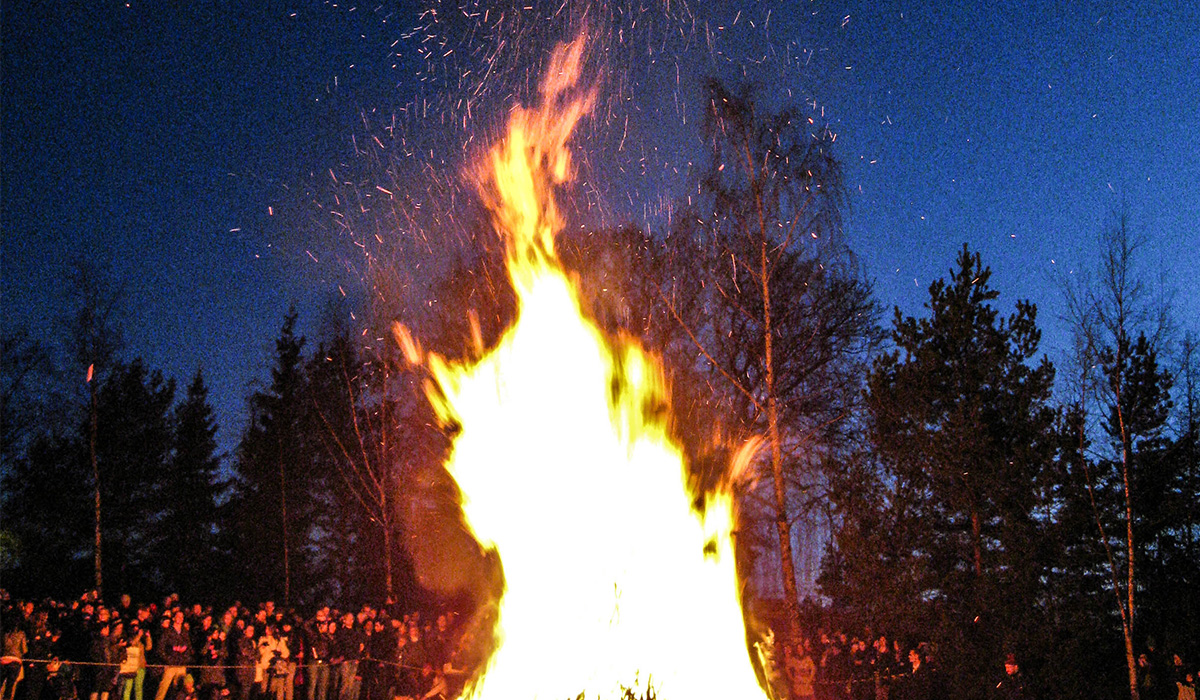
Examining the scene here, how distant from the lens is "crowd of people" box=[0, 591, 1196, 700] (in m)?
11.2

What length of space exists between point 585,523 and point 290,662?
6.47 metres

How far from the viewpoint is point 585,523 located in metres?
8.80

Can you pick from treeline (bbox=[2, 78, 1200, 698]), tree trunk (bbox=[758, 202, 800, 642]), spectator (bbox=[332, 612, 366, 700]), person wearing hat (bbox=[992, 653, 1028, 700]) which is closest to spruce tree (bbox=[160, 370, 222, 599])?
treeline (bbox=[2, 78, 1200, 698])

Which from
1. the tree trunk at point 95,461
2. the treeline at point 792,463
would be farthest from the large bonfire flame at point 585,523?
the tree trunk at point 95,461

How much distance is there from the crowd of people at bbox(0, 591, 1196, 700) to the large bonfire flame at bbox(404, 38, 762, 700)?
227 centimetres

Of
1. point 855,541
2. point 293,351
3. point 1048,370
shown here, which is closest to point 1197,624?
point 1048,370

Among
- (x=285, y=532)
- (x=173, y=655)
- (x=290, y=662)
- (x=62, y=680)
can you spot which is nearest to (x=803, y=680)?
(x=290, y=662)

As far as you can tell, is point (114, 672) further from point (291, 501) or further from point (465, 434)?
point (291, 501)

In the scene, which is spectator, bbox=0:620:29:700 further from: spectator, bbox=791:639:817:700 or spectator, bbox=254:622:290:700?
spectator, bbox=791:639:817:700

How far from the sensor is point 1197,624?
15.9 m

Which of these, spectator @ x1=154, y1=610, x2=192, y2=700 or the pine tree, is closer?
spectator @ x1=154, y1=610, x2=192, y2=700

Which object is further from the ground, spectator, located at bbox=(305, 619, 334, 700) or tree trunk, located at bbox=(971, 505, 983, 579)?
tree trunk, located at bbox=(971, 505, 983, 579)

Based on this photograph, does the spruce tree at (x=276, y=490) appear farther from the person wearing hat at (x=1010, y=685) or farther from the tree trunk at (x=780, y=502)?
the person wearing hat at (x=1010, y=685)

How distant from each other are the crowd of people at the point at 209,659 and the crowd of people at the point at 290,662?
2 centimetres
